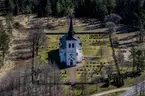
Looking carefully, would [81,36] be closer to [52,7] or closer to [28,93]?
[52,7]

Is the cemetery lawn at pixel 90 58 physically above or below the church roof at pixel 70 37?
below

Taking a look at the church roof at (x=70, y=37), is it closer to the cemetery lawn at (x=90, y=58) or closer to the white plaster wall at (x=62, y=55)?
the white plaster wall at (x=62, y=55)

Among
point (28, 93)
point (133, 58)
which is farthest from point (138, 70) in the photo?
point (28, 93)

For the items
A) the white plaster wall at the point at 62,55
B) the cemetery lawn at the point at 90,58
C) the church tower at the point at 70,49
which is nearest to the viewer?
the cemetery lawn at the point at 90,58

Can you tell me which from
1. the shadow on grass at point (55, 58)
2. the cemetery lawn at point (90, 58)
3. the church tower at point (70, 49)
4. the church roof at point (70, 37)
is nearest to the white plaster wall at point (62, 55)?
the shadow on grass at point (55, 58)

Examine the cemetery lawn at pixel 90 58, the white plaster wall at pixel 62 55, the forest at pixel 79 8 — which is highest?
the forest at pixel 79 8

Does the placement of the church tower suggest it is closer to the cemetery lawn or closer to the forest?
the cemetery lawn

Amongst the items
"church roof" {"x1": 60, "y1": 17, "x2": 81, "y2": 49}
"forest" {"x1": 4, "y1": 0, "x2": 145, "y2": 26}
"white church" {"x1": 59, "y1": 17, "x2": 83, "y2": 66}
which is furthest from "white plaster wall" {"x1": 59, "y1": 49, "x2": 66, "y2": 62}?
"forest" {"x1": 4, "y1": 0, "x2": 145, "y2": 26}

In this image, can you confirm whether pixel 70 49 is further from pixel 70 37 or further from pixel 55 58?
pixel 55 58
